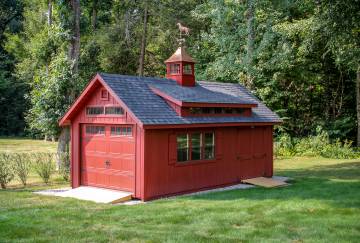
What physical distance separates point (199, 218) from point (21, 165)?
8.62 metres

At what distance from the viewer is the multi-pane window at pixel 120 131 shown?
1340 cm

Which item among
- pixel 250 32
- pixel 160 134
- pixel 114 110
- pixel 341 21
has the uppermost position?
pixel 250 32

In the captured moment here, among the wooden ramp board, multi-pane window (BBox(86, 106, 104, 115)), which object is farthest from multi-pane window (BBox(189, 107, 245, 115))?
multi-pane window (BBox(86, 106, 104, 115))

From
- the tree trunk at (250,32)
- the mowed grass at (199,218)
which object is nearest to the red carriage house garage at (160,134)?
the mowed grass at (199,218)

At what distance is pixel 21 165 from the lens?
16156 mm

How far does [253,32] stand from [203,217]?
18158 millimetres

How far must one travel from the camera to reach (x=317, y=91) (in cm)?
3216

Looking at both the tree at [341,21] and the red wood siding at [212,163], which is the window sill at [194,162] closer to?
the red wood siding at [212,163]

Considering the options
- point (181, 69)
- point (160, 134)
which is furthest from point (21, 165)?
point (181, 69)

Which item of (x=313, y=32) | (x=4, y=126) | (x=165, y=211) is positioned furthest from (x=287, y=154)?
(x=4, y=126)

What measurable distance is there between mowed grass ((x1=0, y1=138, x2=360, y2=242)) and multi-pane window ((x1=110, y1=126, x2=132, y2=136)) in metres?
2.41

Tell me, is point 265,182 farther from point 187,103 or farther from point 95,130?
point 95,130

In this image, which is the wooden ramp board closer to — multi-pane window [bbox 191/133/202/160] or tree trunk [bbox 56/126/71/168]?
multi-pane window [bbox 191/133/202/160]

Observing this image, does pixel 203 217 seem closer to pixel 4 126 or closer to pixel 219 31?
pixel 219 31
